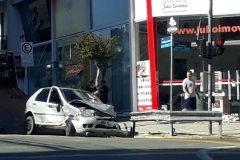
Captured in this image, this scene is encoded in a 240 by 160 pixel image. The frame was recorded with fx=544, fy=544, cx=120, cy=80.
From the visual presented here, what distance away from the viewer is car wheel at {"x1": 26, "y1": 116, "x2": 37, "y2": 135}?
17.2 m

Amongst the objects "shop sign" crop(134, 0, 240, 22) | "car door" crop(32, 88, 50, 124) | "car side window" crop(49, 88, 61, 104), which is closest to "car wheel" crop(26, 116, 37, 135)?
"car door" crop(32, 88, 50, 124)

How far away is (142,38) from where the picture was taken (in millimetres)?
22984

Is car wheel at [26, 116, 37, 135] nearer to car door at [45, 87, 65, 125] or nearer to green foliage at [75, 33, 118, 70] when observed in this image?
car door at [45, 87, 65, 125]

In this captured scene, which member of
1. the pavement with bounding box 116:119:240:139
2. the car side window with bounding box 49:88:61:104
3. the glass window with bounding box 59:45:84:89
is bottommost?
the pavement with bounding box 116:119:240:139

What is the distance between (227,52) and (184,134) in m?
5.92

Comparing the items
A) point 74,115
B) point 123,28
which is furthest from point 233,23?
point 74,115

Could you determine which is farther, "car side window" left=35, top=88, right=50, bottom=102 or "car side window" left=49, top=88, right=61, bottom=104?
"car side window" left=35, top=88, right=50, bottom=102

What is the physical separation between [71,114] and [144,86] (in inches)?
290

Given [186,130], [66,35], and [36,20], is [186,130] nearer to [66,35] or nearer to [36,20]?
[66,35]

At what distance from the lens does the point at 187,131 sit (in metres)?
17.7

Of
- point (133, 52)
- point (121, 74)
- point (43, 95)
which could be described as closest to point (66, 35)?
point (121, 74)

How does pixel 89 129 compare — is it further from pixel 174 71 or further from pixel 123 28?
pixel 123 28

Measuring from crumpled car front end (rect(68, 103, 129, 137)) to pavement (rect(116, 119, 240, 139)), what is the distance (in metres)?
1.27

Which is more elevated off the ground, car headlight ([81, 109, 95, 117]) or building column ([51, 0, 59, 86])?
building column ([51, 0, 59, 86])
